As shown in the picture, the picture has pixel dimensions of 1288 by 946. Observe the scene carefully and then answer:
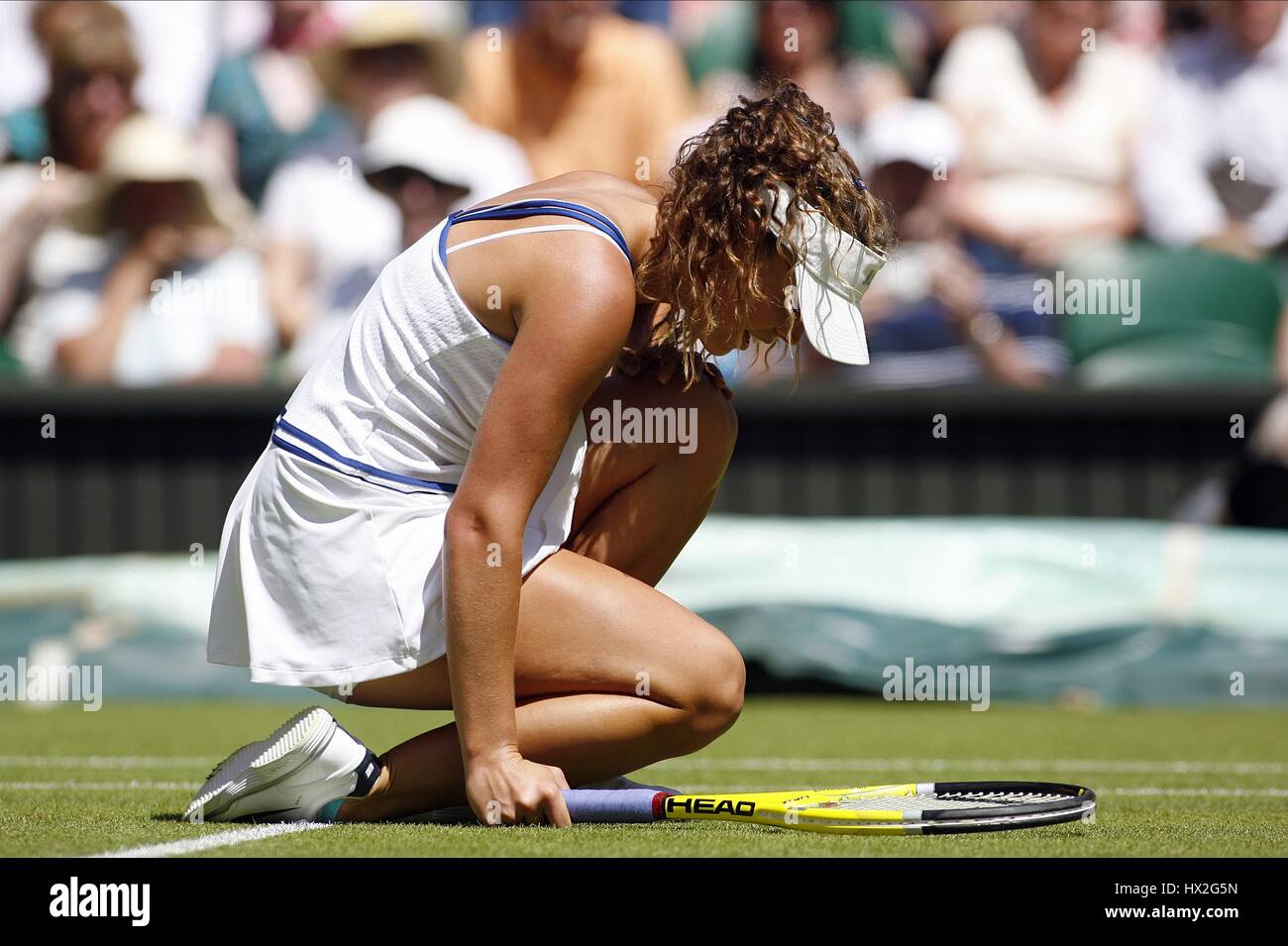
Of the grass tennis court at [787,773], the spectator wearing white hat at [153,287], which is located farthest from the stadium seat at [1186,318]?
the spectator wearing white hat at [153,287]

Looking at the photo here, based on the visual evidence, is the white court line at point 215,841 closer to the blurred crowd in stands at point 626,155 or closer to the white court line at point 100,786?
the white court line at point 100,786

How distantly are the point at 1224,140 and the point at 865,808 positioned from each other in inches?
219

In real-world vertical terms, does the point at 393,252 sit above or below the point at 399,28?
below

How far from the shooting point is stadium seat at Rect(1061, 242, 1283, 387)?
6.79 metres

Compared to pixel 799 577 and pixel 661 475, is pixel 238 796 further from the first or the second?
pixel 799 577

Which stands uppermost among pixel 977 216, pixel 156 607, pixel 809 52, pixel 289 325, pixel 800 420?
pixel 809 52

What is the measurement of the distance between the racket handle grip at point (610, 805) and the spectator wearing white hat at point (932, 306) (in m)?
4.25

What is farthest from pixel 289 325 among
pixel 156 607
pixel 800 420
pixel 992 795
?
pixel 992 795

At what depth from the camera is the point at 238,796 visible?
99.6 inches

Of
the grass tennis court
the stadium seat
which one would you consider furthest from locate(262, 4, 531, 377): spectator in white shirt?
the stadium seat

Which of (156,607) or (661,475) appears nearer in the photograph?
(661,475)

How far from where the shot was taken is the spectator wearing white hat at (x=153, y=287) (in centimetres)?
676

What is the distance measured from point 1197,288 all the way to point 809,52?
196cm

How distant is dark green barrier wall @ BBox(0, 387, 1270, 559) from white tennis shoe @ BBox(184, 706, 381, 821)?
3845 millimetres
